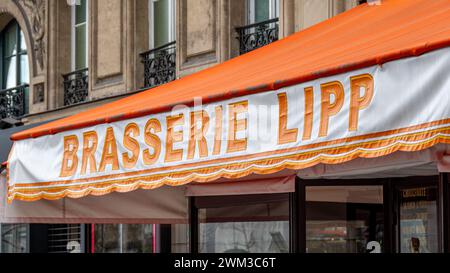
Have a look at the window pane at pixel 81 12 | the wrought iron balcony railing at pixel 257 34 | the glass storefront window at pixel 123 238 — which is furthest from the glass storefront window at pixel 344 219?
the window pane at pixel 81 12

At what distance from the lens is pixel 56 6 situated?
56.3 feet

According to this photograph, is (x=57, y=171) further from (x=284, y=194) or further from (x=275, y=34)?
(x=275, y=34)

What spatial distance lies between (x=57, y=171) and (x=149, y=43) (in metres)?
7.77

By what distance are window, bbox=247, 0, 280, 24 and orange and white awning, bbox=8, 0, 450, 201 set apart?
13.9 ft

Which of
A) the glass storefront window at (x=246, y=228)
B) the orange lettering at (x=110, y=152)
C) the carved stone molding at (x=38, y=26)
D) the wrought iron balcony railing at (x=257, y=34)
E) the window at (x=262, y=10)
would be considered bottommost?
the glass storefront window at (x=246, y=228)

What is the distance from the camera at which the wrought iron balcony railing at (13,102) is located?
18578 mm

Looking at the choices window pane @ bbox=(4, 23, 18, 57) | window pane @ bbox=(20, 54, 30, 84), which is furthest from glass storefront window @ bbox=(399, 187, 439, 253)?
window pane @ bbox=(4, 23, 18, 57)

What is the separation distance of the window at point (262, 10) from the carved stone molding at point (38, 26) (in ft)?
18.6

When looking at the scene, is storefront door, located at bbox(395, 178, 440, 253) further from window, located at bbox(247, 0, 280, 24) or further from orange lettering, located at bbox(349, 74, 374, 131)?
window, located at bbox(247, 0, 280, 24)

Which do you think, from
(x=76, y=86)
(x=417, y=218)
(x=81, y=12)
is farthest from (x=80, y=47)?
(x=417, y=218)

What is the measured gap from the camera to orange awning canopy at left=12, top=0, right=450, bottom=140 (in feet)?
17.1

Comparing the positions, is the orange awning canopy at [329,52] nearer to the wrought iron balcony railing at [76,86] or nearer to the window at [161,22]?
the window at [161,22]

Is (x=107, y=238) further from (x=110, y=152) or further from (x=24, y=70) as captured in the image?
(x=110, y=152)
